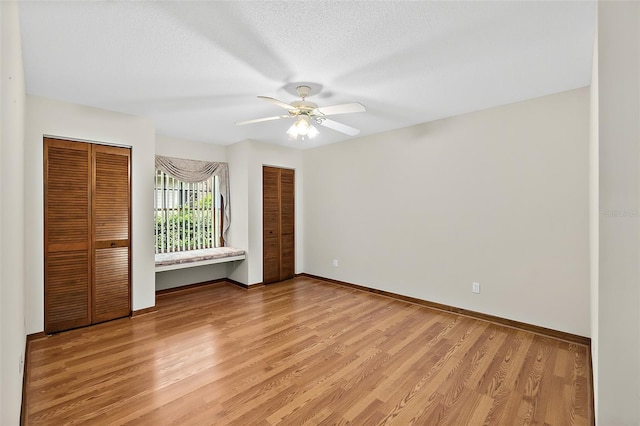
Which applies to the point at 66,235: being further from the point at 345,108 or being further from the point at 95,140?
the point at 345,108

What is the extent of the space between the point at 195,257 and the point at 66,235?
1.48m

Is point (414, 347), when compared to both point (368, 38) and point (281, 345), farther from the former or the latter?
point (368, 38)

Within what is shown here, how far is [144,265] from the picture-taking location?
361 cm

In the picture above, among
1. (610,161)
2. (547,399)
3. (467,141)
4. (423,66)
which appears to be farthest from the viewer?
(467,141)

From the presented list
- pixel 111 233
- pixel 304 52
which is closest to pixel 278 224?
pixel 111 233

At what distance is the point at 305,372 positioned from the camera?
2.34m

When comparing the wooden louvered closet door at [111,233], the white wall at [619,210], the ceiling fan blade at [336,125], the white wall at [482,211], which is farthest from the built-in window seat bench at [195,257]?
the white wall at [619,210]

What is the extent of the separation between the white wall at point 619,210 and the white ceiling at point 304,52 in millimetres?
435

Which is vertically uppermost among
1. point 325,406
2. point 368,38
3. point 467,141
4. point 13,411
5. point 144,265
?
point 368,38

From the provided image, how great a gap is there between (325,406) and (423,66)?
2619mm

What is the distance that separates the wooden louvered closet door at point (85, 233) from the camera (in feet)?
9.90

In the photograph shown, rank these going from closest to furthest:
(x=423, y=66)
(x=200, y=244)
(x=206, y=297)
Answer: (x=423, y=66) → (x=206, y=297) → (x=200, y=244)

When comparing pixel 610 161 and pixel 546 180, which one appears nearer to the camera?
pixel 610 161

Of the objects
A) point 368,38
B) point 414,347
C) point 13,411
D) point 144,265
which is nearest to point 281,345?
point 414,347
